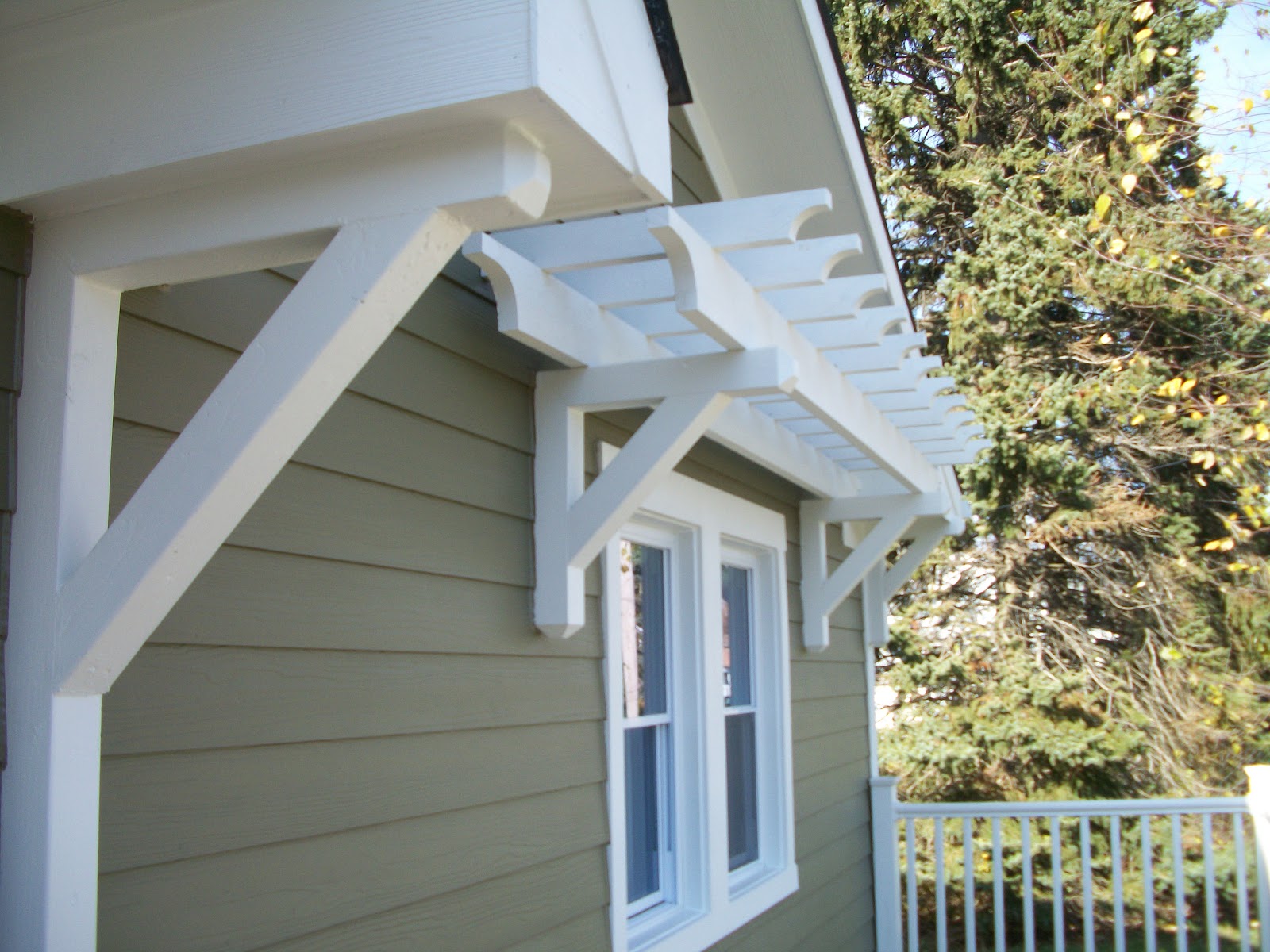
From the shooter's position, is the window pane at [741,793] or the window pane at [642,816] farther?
the window pane at [741,793]

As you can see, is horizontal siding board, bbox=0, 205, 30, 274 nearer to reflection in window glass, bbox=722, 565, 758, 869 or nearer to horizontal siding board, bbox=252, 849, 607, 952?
horizontal siding board, bbox=252, 849, 607, 952

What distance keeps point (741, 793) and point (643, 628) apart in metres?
1.07

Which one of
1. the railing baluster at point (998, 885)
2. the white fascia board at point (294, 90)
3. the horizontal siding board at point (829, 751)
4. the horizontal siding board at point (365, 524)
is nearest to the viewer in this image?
the white fascia board at point (294, 90)

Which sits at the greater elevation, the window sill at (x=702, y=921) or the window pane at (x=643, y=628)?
the window pane at (x=643, y=628)

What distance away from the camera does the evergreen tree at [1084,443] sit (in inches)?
360

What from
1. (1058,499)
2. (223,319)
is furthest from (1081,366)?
(223,319)

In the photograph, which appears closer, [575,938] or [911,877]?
[575,938]

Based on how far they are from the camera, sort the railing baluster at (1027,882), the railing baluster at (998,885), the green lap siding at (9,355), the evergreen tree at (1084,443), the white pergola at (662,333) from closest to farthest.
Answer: the green lap siding at (9,355)
the white pergola at (662,333)
the railing baluster at (1027,882)
the railing baluster at (998,885)
the evergreen tree at (1084,443)

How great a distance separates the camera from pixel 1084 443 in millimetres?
10062

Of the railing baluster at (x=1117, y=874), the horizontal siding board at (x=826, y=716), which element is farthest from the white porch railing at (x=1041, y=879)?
the horizontal siding board at (x=826, y=716)

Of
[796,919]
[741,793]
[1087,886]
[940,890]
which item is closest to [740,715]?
[741,793]

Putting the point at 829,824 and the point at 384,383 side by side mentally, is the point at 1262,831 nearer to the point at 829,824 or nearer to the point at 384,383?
the point at 829,824

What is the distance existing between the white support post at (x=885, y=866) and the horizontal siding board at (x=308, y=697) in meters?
3.37

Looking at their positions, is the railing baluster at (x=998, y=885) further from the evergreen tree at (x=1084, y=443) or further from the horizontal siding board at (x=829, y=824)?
the evergreen tree at (x=1084, y=443)
